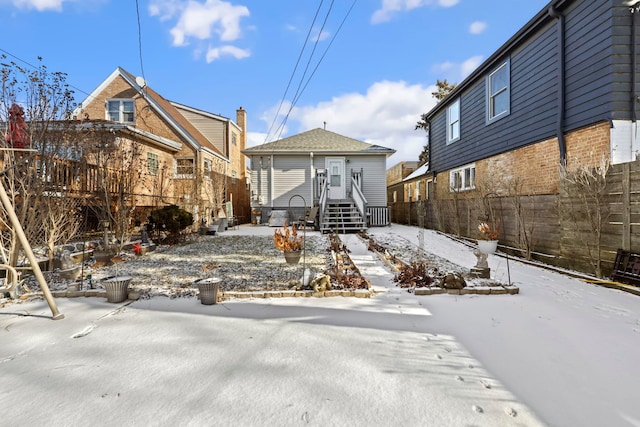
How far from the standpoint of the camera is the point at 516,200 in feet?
25.0

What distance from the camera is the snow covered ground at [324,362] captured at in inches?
79.2

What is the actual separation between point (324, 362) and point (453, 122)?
13163 mm

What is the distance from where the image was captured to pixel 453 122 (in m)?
13.5

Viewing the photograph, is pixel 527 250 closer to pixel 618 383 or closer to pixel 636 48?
pixel 636 48

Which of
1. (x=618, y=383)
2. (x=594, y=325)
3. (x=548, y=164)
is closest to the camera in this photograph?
(x=618, y=383)

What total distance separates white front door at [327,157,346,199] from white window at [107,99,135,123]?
10.5 meters

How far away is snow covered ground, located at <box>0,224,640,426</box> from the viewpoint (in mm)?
2012

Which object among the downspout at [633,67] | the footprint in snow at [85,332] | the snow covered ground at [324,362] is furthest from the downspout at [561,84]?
the footprint in snow at [85,332]

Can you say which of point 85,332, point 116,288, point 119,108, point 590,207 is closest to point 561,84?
point 590,207

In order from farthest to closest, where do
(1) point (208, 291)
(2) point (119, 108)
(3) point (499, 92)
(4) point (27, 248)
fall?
(2) point (119, 108)
(3) point (499, 92)
(1) point (208, 291)
(4) point (27, 248)

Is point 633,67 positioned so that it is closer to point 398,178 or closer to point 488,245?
point 488,245

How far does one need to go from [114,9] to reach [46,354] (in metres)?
8.98

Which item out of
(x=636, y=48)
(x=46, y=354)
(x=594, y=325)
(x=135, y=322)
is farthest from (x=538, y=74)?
(x=46, y=354)

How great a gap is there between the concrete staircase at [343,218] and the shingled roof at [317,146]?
11.6ft
